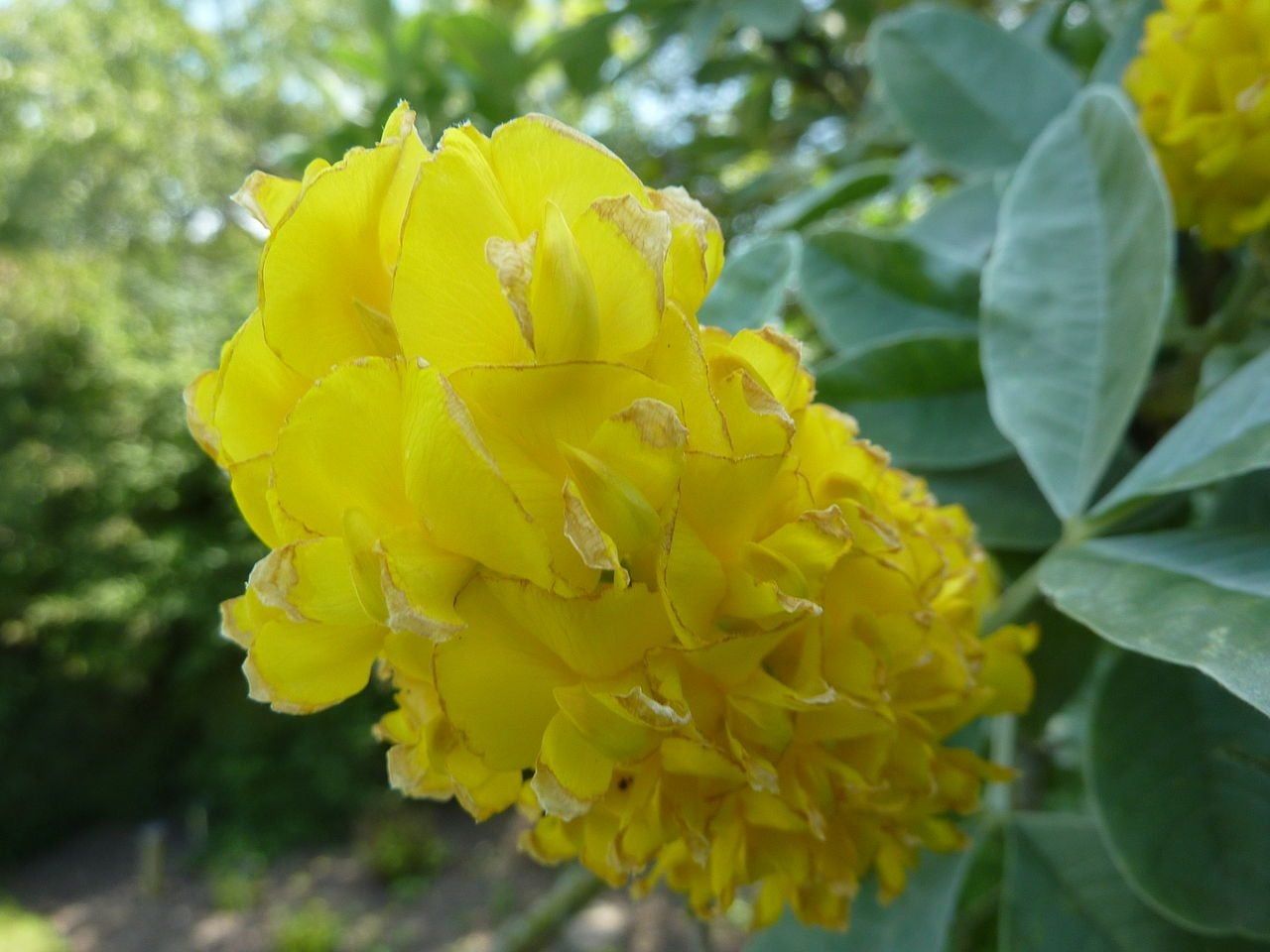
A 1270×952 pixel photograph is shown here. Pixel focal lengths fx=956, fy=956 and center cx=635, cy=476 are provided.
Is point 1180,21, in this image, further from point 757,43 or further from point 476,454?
point 757,43

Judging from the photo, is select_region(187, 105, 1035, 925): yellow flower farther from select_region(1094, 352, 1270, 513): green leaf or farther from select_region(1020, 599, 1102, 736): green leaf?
select_region(1020, 599, 1102, 736): green leaf

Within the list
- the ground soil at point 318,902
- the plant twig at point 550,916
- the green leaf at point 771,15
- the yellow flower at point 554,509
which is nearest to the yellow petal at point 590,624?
the yellow flower at point 554,509

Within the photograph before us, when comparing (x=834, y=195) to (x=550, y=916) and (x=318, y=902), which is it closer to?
(x=550, y=916)

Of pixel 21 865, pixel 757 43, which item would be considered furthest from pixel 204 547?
pixel 757 43

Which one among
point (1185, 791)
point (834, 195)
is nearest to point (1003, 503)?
point (1185, 791)

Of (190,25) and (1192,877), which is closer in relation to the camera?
(1192,877)

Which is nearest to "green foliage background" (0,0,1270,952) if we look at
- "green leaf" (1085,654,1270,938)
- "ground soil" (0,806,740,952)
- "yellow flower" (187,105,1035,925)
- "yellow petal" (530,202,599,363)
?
"green leaf" (1085,654,1270,938)
